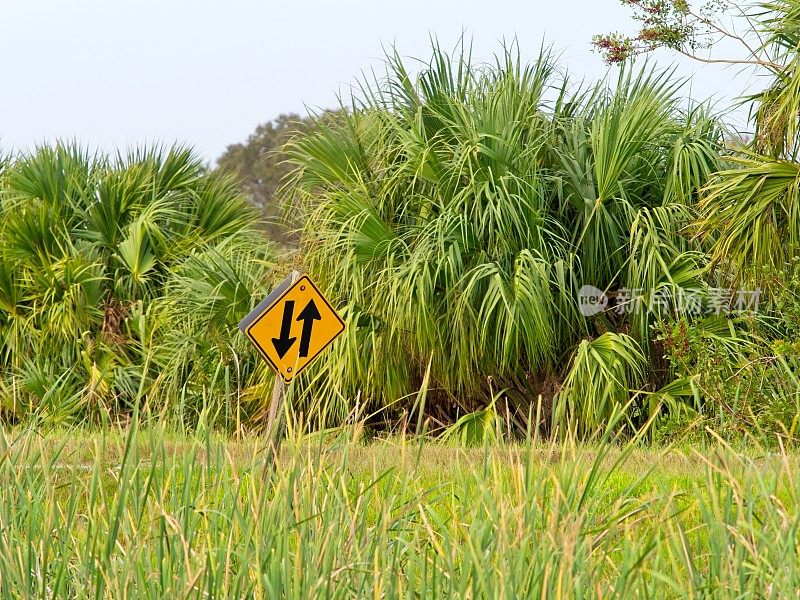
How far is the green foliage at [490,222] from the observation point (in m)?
8.53

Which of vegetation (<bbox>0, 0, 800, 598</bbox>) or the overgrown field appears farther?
vegetation (<bbox>0, 0, 800, 598</bbox>)

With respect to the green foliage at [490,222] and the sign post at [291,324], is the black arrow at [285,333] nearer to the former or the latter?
the sign post at [291,324]

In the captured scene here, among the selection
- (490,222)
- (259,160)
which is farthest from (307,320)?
(259,160)

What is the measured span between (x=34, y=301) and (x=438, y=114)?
500 cm

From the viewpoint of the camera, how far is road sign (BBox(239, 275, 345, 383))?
5016mm

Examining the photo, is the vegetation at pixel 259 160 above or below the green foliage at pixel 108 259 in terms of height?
above

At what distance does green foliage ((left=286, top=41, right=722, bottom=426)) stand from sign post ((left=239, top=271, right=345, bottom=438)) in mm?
3089

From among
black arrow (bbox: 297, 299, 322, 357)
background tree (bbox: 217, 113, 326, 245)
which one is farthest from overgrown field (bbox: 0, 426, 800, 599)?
background tree (bbox: 217, 113, 326, 245)

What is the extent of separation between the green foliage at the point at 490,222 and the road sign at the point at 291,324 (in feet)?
10.1

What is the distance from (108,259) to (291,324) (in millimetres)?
7203

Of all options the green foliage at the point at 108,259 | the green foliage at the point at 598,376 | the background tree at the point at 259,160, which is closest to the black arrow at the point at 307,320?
the green foliage at the point at 598,376

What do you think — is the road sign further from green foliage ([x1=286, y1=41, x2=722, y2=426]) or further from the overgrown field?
green foliage ([x1=286, y1=41, x2=722, y2=426])

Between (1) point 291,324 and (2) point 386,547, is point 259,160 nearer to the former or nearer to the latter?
(1) point 291,324

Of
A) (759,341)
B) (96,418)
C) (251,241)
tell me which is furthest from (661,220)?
(96,418)
